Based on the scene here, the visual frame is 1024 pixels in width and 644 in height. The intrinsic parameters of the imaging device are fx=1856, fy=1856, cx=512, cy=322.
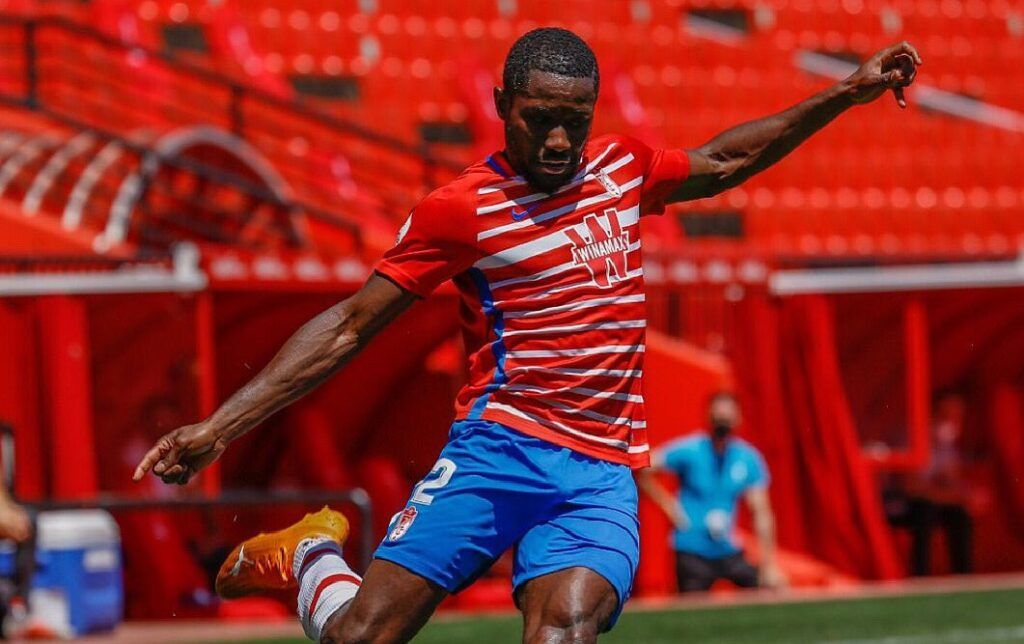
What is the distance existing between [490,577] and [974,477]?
523 centimetres

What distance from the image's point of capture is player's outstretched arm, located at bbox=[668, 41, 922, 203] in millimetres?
5527

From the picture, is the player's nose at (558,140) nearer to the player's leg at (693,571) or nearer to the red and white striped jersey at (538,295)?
the red and white striped jersey at (538,295)

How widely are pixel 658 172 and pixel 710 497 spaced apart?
22.7ft

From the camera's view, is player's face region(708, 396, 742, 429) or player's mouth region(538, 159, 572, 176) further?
player's face region(708, 396, 742, 429)

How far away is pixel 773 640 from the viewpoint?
10.4 meters

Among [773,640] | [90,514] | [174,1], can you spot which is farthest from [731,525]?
[174,1]

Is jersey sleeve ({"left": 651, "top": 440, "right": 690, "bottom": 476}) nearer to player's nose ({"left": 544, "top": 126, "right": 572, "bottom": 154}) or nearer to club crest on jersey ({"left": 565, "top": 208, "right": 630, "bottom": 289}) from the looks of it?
club crest on jersey ({"left": 565, "top": 208, "right": 630, "bottom": 289})

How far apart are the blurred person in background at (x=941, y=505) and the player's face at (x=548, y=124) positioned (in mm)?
10966

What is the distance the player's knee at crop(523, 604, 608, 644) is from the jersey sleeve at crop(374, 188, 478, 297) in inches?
37.0

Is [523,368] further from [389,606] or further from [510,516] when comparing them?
[389,606]

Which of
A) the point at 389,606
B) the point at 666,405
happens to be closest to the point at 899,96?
the point at 389,606

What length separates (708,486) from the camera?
12117 mm

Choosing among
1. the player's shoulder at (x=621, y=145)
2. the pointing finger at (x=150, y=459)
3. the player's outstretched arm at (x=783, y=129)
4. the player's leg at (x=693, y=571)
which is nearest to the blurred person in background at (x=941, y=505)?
the player's leg at (x=693, y=571)

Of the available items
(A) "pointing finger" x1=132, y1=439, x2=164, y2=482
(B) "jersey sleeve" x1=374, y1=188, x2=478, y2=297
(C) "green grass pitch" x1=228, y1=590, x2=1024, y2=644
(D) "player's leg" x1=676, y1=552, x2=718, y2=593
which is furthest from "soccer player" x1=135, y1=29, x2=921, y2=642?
(D) "player's leg" x1=676, y1=552, x2=718, y2=593
